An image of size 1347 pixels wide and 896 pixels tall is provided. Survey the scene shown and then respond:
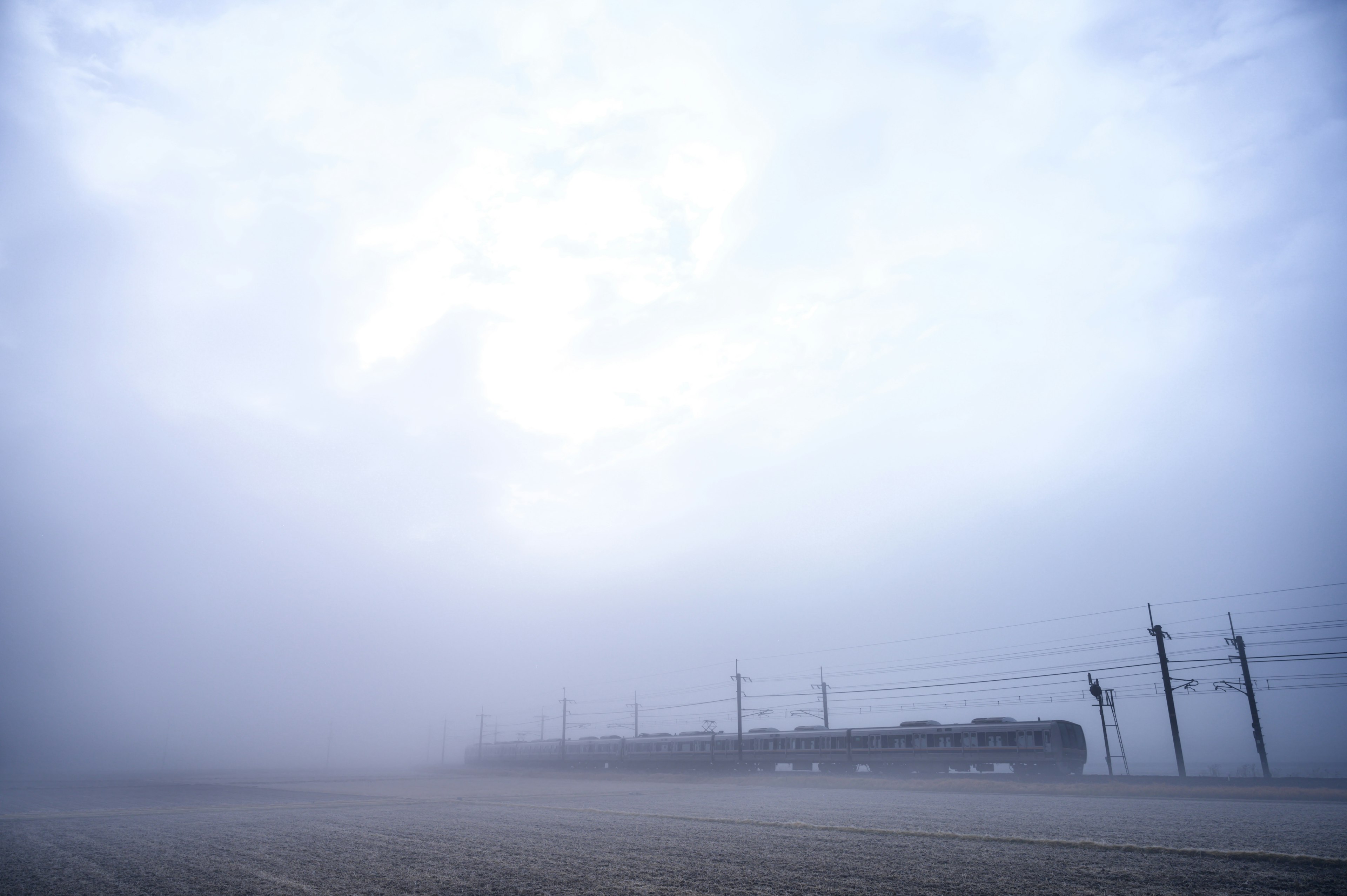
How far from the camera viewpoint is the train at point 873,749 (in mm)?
41312

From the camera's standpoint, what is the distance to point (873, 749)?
47.2 metres

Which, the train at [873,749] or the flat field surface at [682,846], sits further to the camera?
the train at [873,749]

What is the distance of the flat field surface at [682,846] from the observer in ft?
31.4

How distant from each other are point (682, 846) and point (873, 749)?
39452mm

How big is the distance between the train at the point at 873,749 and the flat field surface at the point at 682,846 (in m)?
15.6

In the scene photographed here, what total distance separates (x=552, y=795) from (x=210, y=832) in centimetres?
1583

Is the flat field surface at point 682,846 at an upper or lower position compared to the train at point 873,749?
upper

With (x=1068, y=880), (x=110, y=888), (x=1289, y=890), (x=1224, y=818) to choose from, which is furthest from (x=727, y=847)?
(x=1224, y=818)

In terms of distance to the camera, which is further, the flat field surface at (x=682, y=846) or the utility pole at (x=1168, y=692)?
the utility pole at (x=1168, y=692)

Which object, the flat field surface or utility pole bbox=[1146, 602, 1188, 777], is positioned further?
utility pole bbox=[1146, 602, 1188, 777]

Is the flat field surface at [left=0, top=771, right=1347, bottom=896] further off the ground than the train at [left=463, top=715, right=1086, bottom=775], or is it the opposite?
the flat field surface at [left=0, top=771, right=1347, bottom=896]

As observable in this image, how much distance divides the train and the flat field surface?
15605 mm

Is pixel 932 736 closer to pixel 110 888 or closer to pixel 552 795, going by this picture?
pixel 552 795

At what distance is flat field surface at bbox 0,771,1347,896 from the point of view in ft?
31.4
